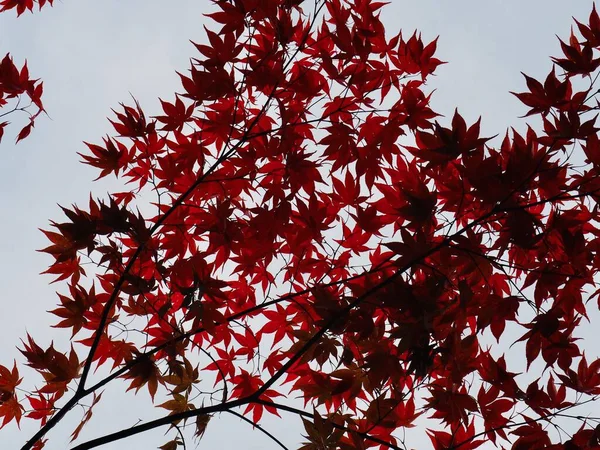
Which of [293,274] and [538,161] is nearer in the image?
[538,161]

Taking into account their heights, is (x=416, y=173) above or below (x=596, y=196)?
above

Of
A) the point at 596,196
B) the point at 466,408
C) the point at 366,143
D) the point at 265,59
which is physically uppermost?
the point at 265,59

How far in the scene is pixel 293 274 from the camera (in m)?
2.08

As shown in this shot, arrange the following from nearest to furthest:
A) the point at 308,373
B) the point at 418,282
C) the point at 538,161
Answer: the point at 538,161 → the point at 418,282 → the point at 308,373

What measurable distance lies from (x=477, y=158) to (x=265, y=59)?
0.81m

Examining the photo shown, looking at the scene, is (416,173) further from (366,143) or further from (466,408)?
(466,408)

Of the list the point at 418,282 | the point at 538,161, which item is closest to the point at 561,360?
the point at 418,282

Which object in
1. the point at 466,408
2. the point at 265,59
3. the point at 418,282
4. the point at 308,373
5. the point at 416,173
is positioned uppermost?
the point at 265,59

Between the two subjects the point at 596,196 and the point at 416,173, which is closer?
the point at 596,196

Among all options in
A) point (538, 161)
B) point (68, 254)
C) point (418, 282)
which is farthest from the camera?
point (418, 282)

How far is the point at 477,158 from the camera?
1615mm

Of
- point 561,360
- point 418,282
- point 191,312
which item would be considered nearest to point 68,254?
point 191,312

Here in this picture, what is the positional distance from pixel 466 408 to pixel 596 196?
725 mm

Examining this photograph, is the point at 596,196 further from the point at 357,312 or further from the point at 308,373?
the point at 308,373
